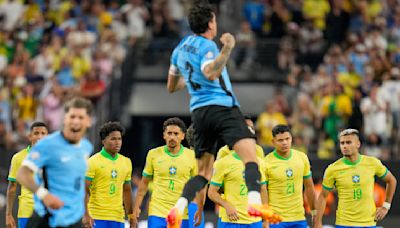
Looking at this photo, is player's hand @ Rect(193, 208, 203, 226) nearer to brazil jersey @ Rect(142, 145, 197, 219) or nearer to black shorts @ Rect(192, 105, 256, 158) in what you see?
brazil jersey @ Rect(142, 145, 197, 219)

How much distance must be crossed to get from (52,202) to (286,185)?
18.8 ft

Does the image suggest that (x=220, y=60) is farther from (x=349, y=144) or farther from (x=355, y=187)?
(x=355, y=187)

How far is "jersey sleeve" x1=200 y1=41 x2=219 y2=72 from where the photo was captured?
11859 millimetres

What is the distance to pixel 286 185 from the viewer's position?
15844mm

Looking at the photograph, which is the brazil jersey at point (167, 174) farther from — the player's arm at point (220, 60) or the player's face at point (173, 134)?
the player's arm at point (220, 60)

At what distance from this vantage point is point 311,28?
26.8m

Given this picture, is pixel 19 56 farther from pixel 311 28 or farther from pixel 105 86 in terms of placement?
pixel 311 28

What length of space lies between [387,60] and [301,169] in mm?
9140

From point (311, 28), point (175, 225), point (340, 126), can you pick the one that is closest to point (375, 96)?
point (340, 126)

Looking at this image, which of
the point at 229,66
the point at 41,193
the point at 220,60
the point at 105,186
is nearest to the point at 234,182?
the point at 105,186

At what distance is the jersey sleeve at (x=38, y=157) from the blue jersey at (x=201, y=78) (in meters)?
1.86

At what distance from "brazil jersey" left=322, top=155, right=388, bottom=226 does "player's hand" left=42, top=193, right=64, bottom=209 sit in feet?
19.0

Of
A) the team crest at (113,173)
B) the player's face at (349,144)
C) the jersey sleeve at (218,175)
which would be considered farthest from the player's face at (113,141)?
the player's face at (349,144)

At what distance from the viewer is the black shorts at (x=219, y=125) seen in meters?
11.9
